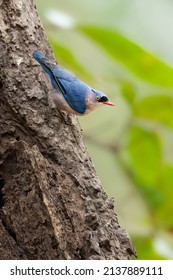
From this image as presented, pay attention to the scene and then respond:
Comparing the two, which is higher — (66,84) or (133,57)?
(133,57)

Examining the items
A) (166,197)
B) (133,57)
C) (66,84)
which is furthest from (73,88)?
(166,197)

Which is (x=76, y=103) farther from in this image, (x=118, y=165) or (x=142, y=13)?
(x=142, y=13)

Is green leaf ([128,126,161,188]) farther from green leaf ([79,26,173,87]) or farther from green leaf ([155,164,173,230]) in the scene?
green leaf ([79,26,173,87])

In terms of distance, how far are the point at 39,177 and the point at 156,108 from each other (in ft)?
3.75

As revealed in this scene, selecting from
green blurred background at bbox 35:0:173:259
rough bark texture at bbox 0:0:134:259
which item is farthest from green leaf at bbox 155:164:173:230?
rough bark texture at bbox 0:0:134:259

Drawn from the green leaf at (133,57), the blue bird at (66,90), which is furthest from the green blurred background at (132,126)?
the blue bird at (66,90)

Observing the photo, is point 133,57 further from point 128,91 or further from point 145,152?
point 145,152

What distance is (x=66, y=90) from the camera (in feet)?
6.86

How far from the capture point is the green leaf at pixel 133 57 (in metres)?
2.72

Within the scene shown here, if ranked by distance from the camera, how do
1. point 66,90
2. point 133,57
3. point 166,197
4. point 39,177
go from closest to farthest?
point 39,177 → point 66,90 → point 133,57 → point 166,197

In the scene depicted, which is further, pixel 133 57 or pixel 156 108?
pixel 156 108

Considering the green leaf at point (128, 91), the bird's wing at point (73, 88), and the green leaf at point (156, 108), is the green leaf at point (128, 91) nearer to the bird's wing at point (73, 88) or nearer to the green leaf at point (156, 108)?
the green leaf at point (156, 108)

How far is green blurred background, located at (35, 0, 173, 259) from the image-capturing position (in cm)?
276

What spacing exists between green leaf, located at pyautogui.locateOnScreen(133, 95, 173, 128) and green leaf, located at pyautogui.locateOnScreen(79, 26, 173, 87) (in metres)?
0.18
